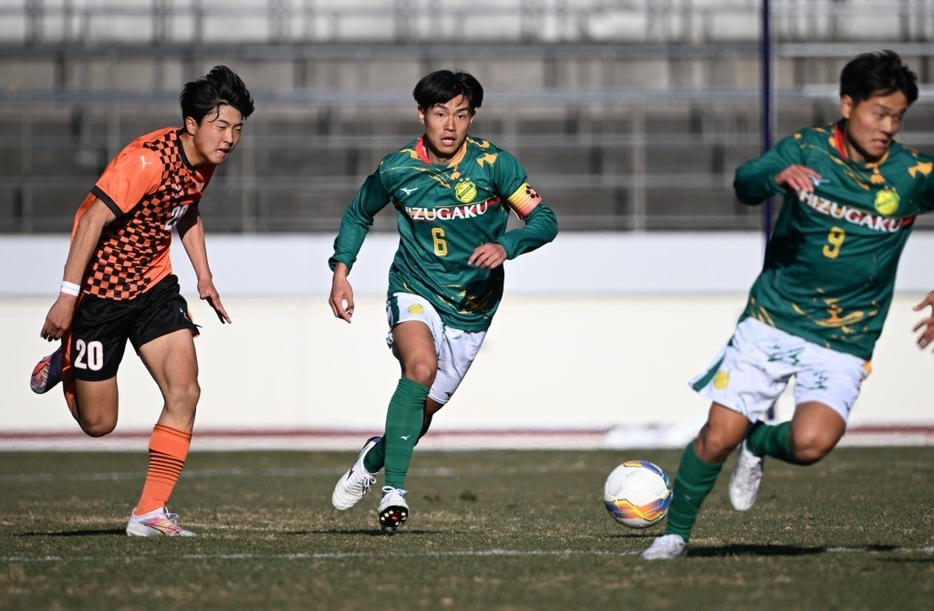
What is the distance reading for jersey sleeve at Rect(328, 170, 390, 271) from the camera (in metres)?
7.68

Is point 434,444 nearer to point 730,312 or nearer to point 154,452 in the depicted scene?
point 730,312

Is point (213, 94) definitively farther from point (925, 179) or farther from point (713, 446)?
point (925, 179)

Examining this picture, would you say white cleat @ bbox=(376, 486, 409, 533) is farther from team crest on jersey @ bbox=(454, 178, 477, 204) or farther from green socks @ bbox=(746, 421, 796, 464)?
green socks @ bbox=(746, 421, 796, 464)

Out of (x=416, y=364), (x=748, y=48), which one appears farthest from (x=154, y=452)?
(x=748, y=48)

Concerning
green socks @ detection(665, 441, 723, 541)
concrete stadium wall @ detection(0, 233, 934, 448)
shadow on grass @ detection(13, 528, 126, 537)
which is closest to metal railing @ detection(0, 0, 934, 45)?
concrete stadium wall @ detection(0, 233, 934, 448)

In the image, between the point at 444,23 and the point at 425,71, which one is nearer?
the point at 425,71

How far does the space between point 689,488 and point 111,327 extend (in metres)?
3.06

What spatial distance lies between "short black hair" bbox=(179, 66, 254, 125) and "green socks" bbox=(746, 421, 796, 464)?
2.97 metres

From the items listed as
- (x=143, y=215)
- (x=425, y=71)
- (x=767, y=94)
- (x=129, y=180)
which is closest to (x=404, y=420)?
(x=143, y=215)

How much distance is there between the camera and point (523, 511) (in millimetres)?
9109

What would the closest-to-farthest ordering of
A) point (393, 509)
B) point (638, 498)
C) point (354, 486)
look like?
1. point (393, 509)
2. point (638, 498)
3. point (354, 486)

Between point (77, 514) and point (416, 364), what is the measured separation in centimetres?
307

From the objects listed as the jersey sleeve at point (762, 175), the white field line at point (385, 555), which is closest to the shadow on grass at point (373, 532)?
the white field line at point (385, 555)

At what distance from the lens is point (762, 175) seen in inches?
223
